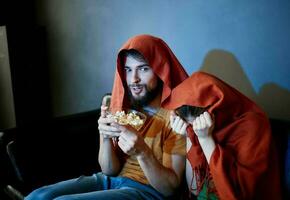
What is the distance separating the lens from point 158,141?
1.45 metres

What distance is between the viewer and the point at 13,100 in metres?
2.75

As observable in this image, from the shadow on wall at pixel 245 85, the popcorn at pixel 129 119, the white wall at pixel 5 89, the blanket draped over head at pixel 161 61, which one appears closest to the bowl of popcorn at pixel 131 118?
the popcorn at pixel 129 119

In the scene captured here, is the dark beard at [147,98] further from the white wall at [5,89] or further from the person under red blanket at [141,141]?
the white wall at [5,89]

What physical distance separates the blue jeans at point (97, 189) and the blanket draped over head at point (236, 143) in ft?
1.00

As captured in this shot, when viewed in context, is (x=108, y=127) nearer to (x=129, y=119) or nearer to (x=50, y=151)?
(x=129, y=119)

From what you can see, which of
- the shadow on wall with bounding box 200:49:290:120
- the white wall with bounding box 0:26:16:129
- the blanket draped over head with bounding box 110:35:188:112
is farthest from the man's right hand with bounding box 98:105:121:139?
the white wall with bounding box 0:26:16:129

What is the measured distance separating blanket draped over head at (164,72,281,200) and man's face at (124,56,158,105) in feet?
0.85

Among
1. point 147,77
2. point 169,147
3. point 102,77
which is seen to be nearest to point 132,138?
point 169,147

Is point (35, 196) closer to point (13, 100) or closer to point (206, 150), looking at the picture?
point (206, 150)

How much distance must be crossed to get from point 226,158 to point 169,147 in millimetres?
289

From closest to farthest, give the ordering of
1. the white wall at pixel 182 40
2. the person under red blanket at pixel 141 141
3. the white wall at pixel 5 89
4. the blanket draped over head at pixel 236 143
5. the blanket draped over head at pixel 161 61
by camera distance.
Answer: the blanket draped over head at pixel 236 143
the person under red blanket at pixel 141 141
the blanket draped over head at pixel 161 61
the white wall at pixel 182 40
the white wall at pixel 5 89

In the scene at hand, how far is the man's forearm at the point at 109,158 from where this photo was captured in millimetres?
1508

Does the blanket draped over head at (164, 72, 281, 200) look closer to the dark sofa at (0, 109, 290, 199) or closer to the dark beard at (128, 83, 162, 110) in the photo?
the dark beard at (128, 83, 162, 110)

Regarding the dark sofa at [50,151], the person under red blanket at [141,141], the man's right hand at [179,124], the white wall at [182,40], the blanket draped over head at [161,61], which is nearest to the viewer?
the man's right hand at [179,124]
